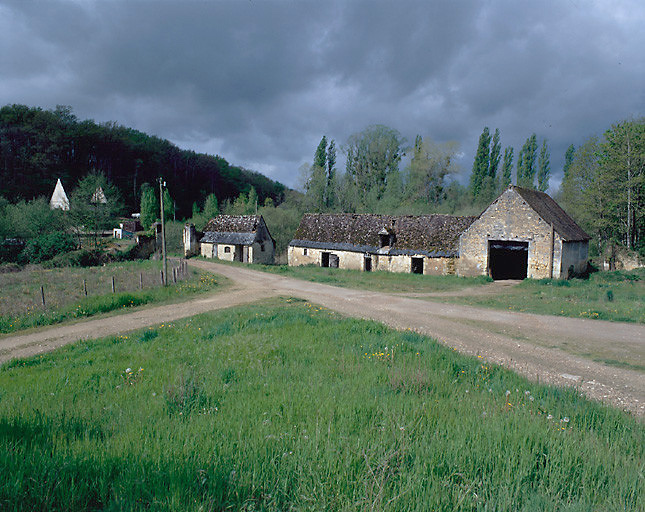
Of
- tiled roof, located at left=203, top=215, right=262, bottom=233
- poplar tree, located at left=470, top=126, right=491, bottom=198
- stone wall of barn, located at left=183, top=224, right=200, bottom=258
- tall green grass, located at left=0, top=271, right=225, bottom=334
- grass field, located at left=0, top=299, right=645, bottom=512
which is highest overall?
poplar tree, located at left=470, top=126, right=491, bottom=198

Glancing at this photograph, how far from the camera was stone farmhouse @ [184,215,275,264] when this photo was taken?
40800 millimetres

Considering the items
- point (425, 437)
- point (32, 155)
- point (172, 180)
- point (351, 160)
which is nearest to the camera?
point (425, 437)

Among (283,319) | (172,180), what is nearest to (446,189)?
(283,319)

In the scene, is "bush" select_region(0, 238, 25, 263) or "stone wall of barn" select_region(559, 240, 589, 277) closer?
"stone wall of barn" select_region(559, 240, 589, 277)

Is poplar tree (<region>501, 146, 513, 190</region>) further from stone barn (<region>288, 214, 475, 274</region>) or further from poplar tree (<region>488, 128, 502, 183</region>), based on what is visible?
stone barn (<region>288, 214, 475, 274</region>)

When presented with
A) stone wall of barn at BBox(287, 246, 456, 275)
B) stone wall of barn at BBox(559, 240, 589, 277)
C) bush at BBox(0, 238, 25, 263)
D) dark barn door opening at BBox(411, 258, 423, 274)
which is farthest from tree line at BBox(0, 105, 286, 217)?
stone wall of barn at BBox(559, 240, 589, 277)

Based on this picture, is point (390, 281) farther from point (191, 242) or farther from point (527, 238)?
point (191, 242)

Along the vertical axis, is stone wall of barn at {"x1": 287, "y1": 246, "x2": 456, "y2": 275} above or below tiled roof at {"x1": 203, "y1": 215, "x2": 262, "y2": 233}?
below

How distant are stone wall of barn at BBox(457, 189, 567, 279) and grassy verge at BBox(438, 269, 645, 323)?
1.65 meters

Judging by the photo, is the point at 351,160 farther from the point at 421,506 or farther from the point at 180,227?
the point at 421,506

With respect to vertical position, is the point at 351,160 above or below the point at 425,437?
above

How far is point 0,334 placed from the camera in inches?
498

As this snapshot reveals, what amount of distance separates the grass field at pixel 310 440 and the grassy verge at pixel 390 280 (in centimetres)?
1672

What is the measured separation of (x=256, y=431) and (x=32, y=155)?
80.1 m
